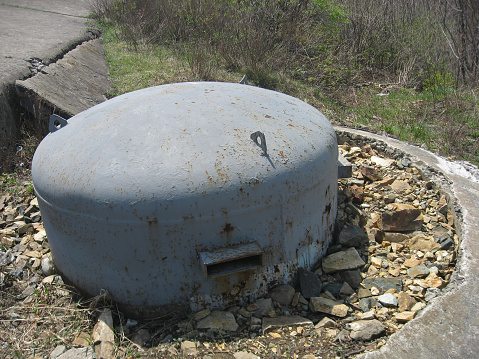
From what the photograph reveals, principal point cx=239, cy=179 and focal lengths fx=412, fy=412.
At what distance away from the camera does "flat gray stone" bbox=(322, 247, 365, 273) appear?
2.72 metres

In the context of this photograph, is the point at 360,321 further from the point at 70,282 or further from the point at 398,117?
the point at 398,117

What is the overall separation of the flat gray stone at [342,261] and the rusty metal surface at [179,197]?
132mm

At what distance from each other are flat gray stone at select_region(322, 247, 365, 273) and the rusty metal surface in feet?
0.43

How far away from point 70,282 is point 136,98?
1.27 m

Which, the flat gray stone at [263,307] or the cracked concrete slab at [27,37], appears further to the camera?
the cracked concrete slab at [27,37]

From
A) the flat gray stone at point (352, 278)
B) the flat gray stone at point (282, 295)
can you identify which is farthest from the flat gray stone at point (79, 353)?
the flat gray stone at point (352, 278)

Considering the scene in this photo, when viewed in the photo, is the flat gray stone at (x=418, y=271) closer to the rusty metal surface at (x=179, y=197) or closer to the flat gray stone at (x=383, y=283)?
the flat gray stone at (x=383, y=283)

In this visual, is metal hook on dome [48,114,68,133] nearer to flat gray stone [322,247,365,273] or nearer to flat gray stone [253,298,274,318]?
flat gray stone [253,298,274,318]

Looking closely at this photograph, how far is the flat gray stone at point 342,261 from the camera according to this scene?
2.72m

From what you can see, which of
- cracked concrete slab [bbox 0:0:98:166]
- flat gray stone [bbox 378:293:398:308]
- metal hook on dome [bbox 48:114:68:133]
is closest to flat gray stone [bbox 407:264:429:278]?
flat gray stone [bbox 378:293:398:308]

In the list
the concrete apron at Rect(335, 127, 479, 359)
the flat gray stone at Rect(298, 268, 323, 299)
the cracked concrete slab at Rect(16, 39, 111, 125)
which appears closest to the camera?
the concrete apron at Rect(335, 127, 479, 359)

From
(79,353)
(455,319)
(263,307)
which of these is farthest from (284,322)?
(79,353)

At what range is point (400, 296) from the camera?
251 cm

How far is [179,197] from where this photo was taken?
2127mm
